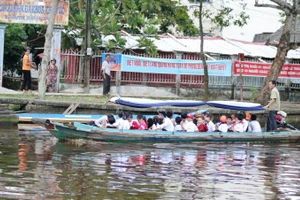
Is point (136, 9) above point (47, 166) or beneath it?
above

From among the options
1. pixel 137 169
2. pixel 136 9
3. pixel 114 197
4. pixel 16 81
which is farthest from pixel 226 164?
pixel 16 81

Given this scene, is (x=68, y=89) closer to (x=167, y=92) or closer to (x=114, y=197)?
(x=167, y=92)

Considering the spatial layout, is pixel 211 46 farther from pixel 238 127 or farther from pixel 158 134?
pixel 158 134

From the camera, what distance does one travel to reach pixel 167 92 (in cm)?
3102

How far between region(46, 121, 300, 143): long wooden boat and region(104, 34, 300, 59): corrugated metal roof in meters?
10.7

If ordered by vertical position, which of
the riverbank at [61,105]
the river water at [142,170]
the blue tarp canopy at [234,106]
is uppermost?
the blue tarp canopy at [234,106]

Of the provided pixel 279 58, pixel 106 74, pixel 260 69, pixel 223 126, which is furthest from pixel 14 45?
pixel 223 126

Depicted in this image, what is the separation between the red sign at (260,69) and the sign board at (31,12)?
7809mm

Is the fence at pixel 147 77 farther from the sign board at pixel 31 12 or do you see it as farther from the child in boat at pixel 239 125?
Result: the child in boat at pixel 239 125

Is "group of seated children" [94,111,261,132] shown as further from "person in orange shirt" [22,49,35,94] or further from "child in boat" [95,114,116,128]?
"person in orange shirt" [22,49,35,94]

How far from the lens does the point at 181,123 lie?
2150 centimetres

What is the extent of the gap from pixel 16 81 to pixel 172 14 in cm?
858

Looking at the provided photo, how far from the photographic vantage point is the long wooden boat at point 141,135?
776 inches

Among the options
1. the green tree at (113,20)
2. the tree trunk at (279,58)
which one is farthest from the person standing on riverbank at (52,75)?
the tree trunk at (279,58)
